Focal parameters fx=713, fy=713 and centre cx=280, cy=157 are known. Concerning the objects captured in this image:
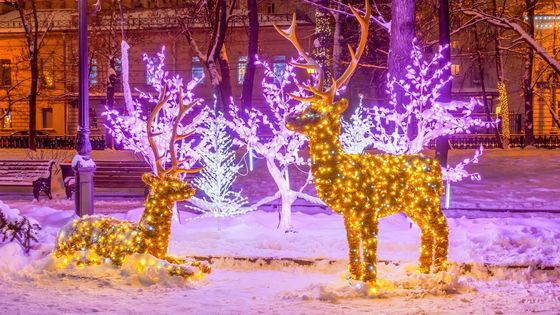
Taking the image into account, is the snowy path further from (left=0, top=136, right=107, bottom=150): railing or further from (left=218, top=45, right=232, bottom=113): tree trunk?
(left=0, top=136, right=107, bottom=150): railing

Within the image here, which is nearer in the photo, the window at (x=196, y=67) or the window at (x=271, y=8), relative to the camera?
the window at (x=196, y=67)

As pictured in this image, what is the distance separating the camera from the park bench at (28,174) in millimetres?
21495

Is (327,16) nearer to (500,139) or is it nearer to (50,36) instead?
(500,139)

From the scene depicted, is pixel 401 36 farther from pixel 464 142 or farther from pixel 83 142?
pixel 464 142

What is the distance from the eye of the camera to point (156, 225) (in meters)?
9.98

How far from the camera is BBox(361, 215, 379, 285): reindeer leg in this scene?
924cm

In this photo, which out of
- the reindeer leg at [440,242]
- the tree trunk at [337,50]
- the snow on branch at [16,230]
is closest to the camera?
the reindeer leg at [440,242]

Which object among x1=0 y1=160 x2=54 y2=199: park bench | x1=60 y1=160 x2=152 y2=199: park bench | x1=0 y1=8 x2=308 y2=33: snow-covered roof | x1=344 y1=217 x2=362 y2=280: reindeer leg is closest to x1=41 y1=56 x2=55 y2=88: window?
x1=0 y1=8 x2=308 y2=33: snow-covered roof

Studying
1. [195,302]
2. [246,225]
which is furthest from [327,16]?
[195,302]

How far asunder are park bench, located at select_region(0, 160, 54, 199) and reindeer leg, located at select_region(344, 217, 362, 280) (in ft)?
45.9

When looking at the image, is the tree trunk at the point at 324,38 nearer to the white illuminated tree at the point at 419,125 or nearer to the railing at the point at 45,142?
the white illuminated tree at the point at 419,125

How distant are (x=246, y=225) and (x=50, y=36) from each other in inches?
1643

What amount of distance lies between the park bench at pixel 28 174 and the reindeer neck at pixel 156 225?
12040 mm

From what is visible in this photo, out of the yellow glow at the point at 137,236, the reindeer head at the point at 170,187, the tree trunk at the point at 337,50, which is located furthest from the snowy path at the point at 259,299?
the tree trunk at the point at 337,50
